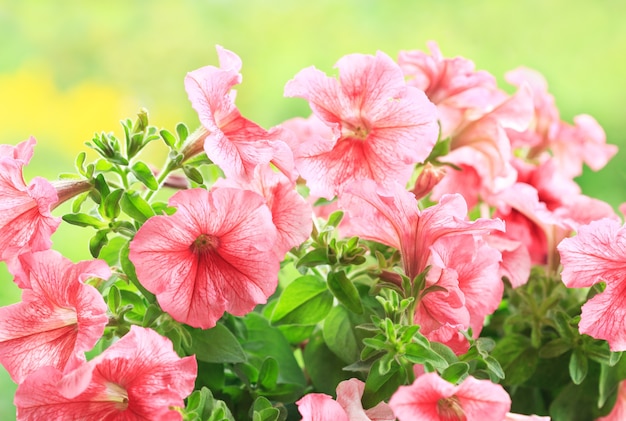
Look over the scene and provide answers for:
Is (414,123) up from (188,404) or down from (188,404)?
up

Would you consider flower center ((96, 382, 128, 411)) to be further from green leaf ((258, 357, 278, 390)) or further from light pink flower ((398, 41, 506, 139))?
light pink flower ((398, 41, 506, 139))

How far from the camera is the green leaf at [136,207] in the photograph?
543 mm

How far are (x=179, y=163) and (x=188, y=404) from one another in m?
0.16

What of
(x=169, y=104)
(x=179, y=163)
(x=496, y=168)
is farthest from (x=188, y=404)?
(x=169, y=104)

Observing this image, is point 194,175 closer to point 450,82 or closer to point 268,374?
point 268,374

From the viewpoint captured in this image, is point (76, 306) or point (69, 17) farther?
point (69, 17)

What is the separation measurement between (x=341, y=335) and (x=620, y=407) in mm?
231

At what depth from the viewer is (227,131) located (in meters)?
0.58

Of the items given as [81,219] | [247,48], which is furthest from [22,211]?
[247,48]

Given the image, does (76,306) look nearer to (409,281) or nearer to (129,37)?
(409,281)

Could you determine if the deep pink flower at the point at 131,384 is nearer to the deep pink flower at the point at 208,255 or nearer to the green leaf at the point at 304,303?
the deep pink flower at the point at 208,255

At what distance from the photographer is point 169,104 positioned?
1.95 m

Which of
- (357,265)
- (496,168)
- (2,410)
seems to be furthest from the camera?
(2,410)

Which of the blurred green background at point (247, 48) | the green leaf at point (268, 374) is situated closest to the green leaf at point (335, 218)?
the green leaf at point (268, 374)
